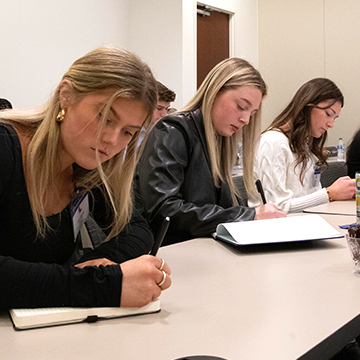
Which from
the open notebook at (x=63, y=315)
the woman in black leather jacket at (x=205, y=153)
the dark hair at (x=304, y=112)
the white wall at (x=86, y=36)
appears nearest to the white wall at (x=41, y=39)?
the white wall at (x=86, y=36)

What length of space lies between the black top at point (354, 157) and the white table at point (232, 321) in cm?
204

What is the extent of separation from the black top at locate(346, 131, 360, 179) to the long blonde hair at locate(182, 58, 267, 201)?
1.39m

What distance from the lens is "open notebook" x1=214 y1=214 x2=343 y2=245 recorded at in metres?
1.27

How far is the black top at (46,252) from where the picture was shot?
778mm

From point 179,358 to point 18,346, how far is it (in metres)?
0.25

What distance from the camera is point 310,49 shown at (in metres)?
5.61

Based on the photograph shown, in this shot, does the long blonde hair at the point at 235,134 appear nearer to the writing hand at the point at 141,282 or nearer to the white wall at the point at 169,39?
the writing hand at the point at 141,282

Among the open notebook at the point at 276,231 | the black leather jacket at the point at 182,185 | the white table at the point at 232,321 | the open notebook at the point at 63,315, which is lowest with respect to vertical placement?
the white table at the point at 232,321

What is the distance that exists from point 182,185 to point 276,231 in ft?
1.71

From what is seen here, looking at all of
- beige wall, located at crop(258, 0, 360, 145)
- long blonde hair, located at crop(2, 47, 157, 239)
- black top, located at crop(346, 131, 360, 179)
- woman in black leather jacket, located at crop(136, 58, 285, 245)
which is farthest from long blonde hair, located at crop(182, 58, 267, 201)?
beige wall, located at crop(258, 0, 360, 145)

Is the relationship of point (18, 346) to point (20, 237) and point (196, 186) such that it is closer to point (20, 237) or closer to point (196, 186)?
point (20, 237)

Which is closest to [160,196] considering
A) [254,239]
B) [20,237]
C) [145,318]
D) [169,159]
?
[169,159]

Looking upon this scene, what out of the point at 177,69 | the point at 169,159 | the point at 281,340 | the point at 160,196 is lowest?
the point at 281,340

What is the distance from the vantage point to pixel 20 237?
3.49 feet
